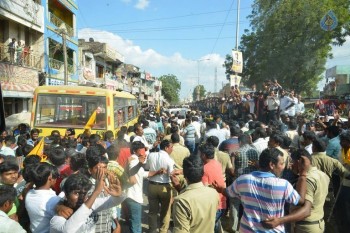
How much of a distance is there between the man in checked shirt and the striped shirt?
2438 mm

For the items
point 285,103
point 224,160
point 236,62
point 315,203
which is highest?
point 236,62

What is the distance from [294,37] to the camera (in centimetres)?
2367

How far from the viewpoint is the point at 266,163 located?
3193mm

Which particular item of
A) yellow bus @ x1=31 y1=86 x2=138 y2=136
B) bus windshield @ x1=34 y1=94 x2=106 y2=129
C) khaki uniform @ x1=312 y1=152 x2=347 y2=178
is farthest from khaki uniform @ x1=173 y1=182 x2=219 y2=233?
bus windshield @ x1=34 y1=94 x2=106 y2=129

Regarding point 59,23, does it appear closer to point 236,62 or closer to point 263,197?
point 236,62

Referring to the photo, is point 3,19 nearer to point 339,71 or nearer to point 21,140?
point 21,140

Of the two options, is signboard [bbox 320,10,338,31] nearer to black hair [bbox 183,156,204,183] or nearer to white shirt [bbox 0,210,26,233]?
black hair [bbox 183,156,204,183]

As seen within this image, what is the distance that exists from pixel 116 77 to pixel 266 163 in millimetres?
42070

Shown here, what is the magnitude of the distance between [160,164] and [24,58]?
626 inches

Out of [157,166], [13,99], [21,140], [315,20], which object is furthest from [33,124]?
[315,20]

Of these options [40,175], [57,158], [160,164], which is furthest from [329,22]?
[40,175]

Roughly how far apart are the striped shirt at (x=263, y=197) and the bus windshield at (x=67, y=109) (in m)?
7.55

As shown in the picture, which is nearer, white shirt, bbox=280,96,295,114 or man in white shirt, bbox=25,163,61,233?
man in white shirt, bbox=25,163,61,233

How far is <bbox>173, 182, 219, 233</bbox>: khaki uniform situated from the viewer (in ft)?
10.0
